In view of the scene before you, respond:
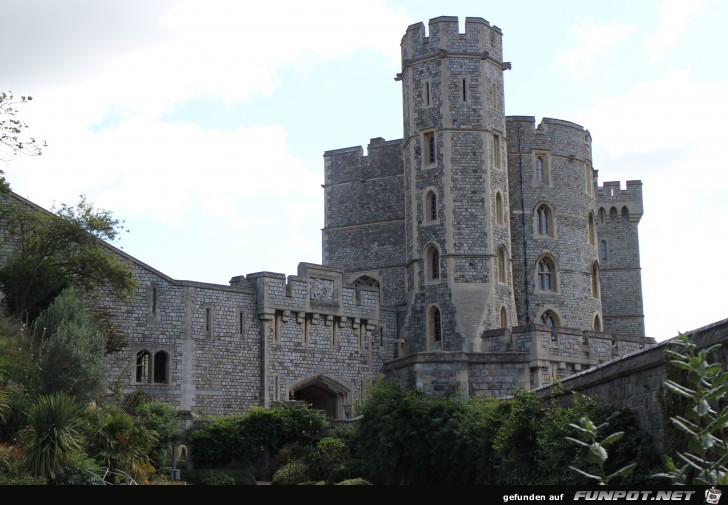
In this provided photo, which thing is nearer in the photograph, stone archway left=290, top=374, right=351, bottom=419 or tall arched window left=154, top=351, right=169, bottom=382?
tall arched window left=154, top=351, right=169, bottom=382

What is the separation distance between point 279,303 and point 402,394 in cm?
1335

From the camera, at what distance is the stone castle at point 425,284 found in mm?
33438

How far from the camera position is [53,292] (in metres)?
30.0

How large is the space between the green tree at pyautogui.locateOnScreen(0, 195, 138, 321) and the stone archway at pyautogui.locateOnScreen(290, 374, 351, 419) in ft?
26.9

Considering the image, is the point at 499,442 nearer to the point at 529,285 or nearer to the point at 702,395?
Answer: the point at 702,395

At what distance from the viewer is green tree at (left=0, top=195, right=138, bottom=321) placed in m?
29.7

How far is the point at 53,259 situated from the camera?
3061 centimetres

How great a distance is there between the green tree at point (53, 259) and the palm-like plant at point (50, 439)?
924cm

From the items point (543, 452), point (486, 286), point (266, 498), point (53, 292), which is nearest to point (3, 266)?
point (53, 292)

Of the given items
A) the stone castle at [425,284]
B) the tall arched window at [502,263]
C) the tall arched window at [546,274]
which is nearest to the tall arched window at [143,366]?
the stone castle at [425,284]

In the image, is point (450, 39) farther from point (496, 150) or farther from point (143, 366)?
point (143, 366)

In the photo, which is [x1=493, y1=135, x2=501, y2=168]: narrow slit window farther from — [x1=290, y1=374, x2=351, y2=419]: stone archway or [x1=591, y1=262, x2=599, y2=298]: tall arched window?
[x1=290, y1=374, x2=351, y2=419]: stone archway

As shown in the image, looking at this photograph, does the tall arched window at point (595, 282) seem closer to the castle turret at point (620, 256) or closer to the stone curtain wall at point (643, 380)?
the castle turret at point (620, 256)

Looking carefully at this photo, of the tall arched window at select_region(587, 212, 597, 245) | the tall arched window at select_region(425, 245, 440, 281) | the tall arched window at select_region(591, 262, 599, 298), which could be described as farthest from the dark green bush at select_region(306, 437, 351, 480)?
the tall arched window at select_region(587, 212, 597, 245)
